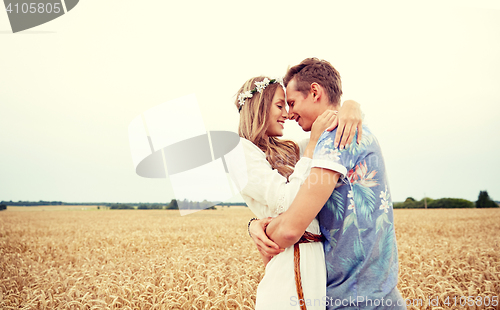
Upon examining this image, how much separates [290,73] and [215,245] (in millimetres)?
7872

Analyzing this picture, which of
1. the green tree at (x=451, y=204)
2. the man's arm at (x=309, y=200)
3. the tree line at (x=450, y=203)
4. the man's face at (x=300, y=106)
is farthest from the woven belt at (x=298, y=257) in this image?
the green tree at (x=451, y=204)

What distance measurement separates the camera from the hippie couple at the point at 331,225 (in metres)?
1.53

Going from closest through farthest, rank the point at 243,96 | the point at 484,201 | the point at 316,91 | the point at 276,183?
the point at 276,183, the point at 316,91, the point at 243,96, the point at 484,201

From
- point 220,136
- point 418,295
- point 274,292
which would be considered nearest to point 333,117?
point 274,292

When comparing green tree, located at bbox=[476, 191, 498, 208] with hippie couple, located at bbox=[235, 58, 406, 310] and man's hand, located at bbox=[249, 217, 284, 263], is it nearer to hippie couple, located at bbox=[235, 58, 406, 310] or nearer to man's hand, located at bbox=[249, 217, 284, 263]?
hippie couple, located at bbox=[235, 58, 406, 310]

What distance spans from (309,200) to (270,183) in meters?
0.39

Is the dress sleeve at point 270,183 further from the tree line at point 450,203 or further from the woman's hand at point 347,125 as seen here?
the tree line at point 450,203

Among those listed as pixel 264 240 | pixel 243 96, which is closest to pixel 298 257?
pixel 264 240

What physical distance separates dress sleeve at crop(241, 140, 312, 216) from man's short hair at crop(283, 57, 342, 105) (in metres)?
0.56

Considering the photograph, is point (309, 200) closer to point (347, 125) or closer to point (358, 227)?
point (358, 227)

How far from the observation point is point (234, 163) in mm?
2027

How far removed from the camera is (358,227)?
1554 mm

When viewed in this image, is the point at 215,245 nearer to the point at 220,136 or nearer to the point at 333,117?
the point at 220,136

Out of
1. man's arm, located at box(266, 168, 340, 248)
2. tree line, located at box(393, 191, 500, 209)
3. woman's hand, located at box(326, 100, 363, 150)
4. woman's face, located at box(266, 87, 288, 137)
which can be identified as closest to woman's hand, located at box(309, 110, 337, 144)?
woman's hand, located at box(326, 100, 363, 150)
